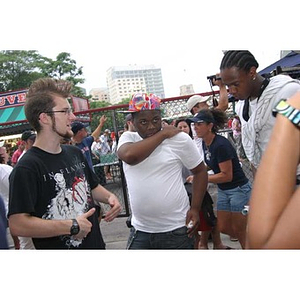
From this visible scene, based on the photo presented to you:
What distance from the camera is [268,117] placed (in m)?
1.65

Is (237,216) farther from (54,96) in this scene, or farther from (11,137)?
(11,137)

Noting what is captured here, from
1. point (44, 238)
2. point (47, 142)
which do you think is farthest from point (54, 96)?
point (44, 238)

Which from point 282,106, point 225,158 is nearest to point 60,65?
point 225,158

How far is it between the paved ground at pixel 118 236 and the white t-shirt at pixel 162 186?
1734 millimetres

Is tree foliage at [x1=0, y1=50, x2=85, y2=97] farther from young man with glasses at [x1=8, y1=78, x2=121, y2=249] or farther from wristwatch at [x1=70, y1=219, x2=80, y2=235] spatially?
wristwatch at [x1=70, y1=219, x2=80, y2=235]

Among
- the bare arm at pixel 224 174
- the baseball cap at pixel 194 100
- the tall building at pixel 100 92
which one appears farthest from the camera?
the baseball cap at pixel 194 100

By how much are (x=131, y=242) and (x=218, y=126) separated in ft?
4.83

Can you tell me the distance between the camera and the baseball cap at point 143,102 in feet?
6.70

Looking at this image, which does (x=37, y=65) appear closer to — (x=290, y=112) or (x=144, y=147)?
(x=144, y=147)

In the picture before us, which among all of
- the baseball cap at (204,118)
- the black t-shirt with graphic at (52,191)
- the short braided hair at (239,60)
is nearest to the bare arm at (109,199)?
the black t-shirt with graphic at (52,191)

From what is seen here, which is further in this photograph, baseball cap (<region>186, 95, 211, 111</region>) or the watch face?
baseball cap (<region>186, 95, 211, 111</region>)

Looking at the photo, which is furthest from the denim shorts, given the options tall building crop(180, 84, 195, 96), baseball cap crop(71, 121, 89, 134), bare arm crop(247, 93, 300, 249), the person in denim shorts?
baseball cap crop(71, 121, 89, 134)

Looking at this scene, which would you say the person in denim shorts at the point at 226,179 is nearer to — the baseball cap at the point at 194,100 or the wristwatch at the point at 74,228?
the baseball cap at the point at 194,100

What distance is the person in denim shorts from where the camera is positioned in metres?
2.64
